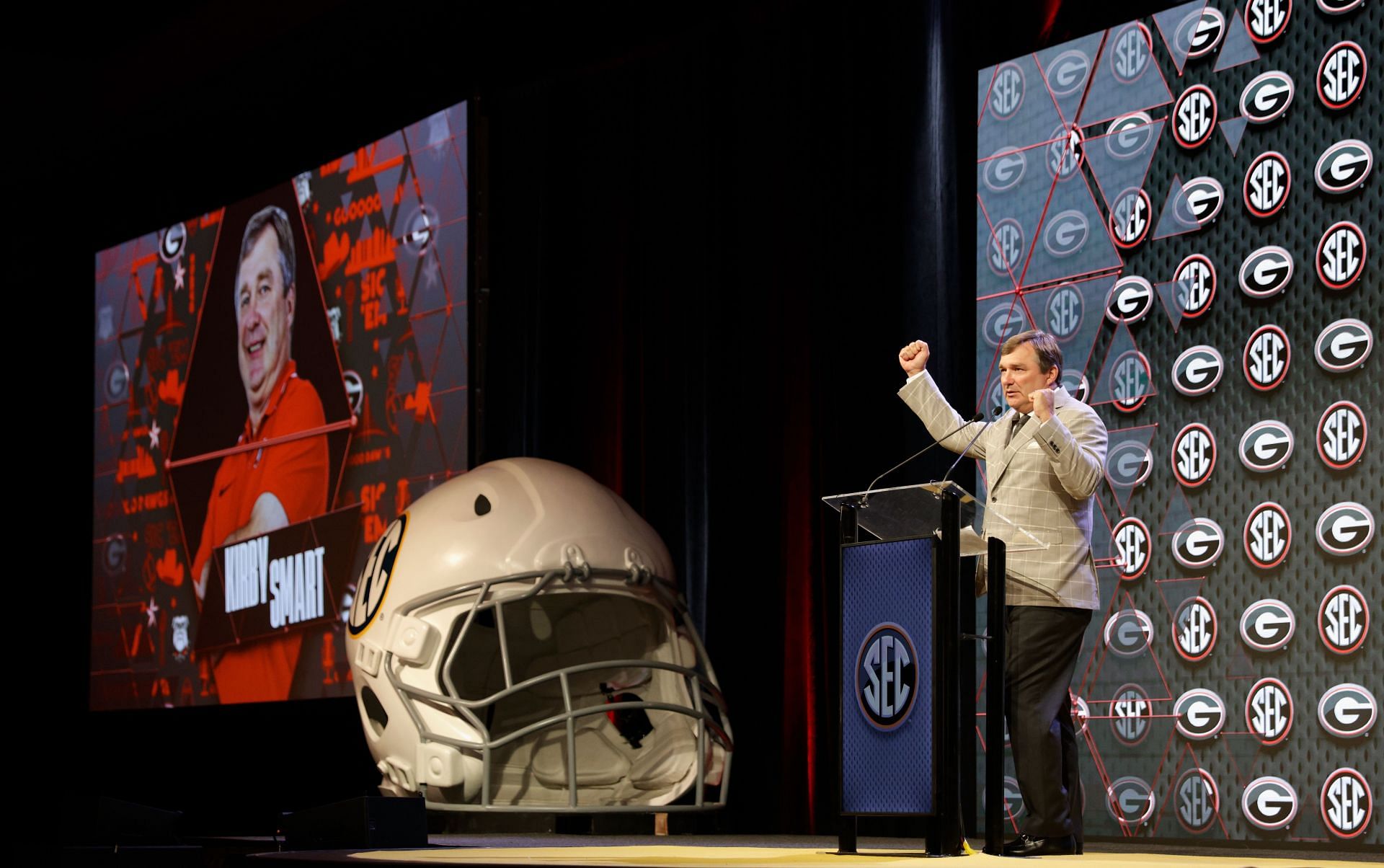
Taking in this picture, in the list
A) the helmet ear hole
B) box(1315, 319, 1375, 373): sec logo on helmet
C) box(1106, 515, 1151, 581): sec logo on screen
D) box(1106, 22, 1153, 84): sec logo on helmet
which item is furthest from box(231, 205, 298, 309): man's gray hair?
box(1315, 319, 1375, 373): sec logo on helmet

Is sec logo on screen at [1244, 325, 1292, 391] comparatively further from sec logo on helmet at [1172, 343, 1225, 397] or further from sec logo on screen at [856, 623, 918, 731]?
sec logo on screen at [856, 623, 918, 731]

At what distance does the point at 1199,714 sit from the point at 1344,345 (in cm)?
85

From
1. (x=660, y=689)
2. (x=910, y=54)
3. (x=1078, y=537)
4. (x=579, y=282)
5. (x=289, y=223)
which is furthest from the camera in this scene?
(x=289, y=223)

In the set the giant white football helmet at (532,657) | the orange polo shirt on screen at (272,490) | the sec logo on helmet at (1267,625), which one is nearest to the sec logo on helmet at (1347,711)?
the sec logo on helmet at (1267,625)

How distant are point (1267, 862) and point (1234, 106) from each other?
1.72 m

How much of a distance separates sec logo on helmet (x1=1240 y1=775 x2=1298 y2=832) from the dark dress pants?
0.69 meters

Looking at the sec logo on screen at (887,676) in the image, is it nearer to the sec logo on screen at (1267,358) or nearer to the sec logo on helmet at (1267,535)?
the sec logo on helmet at (1267,535)

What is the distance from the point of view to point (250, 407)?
19.2ft

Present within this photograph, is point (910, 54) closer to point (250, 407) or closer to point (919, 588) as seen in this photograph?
point (919, 588)

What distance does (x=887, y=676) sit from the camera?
2781 mm

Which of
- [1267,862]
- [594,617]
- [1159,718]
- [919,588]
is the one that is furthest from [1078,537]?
[594,617]

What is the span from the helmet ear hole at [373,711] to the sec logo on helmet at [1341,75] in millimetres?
2507

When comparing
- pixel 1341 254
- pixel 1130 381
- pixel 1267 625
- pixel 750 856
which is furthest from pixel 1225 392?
pixel 750 856

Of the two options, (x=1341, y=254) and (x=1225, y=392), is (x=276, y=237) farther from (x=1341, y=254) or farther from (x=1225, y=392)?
(x=1341, y=254)
